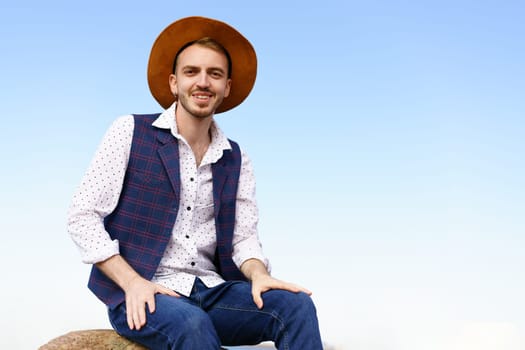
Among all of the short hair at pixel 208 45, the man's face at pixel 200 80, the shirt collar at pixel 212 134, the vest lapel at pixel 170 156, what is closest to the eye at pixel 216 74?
the man's face at pixel 200 80

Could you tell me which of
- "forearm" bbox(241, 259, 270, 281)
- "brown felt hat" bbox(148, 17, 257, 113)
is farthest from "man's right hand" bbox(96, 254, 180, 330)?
"brown felt hat" bbox(148, 17, 257, 113)

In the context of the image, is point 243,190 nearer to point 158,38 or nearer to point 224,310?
point 224,310

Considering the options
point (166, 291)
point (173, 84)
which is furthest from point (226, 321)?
point (173, 84)

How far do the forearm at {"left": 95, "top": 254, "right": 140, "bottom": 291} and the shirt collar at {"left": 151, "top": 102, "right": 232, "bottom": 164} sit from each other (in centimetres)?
75

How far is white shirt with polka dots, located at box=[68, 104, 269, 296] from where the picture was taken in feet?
10.3

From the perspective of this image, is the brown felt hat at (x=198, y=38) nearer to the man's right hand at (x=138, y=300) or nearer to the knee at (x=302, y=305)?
the man's right hand at (x=138, y=300)

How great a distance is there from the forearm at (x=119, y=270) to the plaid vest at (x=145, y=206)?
0.40 feet

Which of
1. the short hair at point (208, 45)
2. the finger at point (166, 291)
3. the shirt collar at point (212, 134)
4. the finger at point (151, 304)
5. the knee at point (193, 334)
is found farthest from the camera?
the short hair at point (208, 45)

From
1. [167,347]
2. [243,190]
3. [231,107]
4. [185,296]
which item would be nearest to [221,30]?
[231,107]

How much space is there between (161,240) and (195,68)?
37.9 inches

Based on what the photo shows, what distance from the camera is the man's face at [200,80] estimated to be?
3.42 m

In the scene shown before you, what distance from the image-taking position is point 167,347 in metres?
2.92

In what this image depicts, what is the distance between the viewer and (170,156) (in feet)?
11.0

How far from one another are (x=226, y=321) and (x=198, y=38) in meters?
1.58
